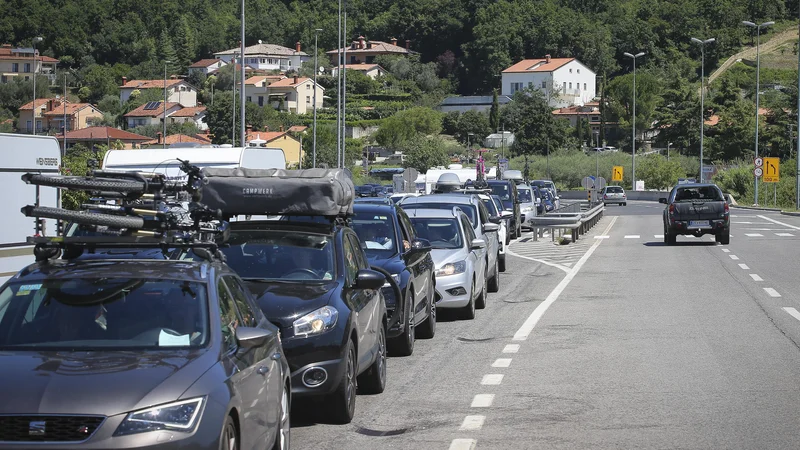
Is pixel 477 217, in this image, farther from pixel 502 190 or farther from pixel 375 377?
pixel 502 190

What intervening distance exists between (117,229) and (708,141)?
115981 mm

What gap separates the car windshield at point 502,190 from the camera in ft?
134

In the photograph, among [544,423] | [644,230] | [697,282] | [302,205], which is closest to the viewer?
[544,423]

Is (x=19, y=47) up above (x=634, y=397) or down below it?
above

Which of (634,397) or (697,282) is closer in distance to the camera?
(634,397)

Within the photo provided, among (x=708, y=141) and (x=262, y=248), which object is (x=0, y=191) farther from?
(x=708, y=141)

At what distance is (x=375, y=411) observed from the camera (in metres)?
10.4

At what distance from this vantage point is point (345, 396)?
9695 millimetres

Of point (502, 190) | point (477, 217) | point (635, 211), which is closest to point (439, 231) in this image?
point (477, 217)

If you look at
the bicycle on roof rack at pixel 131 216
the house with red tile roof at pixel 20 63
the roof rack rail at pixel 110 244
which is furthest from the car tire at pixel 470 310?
the house with red tile roof at pixel 20 63

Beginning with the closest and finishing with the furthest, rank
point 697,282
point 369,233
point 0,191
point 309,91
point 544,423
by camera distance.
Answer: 1. point 544,423
2. point 369,233
3. point 0,191
4. point 697,282
5. point 309,91

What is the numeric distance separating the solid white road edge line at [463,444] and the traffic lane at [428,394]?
0.07m

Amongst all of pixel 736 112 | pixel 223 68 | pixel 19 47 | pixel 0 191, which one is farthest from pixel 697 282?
pixel 223 68

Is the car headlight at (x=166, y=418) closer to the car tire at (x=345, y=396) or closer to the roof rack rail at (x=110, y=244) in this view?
the roof rack rail at (x=110, y=244)
